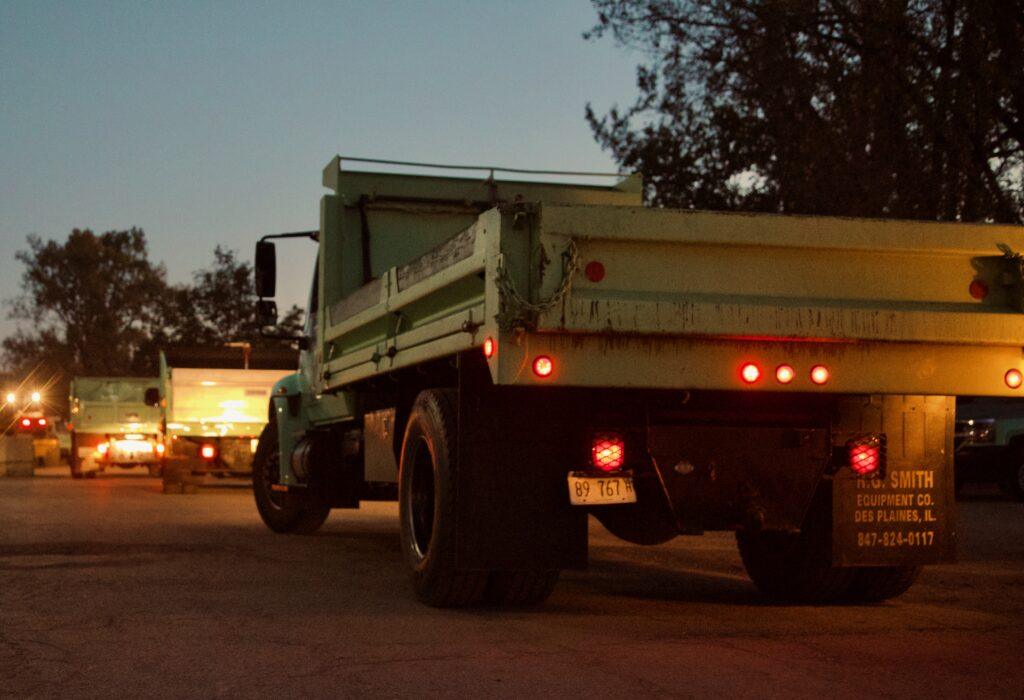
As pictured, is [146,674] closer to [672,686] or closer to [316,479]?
[672,686]

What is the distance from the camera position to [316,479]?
13398 millimetres

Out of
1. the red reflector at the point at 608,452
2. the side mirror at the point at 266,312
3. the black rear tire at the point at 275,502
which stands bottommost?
the black rear tire at the point at 275,502

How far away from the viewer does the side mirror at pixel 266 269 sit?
43.4ft

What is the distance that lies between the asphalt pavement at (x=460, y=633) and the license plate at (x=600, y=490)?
67 centimetres

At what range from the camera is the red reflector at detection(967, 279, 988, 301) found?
26.3ft

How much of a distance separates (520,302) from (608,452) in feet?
3.92

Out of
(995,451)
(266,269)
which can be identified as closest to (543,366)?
(266,269)

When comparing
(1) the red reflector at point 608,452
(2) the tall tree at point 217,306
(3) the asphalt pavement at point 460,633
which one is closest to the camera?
(3) the asphalt pavement at point 460,633

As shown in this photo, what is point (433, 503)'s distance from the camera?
901 centimetres

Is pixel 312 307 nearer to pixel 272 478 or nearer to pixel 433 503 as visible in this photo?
pixel 272 478

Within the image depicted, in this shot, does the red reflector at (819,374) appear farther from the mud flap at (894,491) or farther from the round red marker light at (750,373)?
the mud flap at (894,491)

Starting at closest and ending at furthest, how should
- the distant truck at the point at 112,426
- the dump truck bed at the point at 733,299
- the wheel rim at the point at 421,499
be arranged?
the dump truck bed at the point at 733,299 → the wheel rim at the point at 421,499 → the distant truck at the point at 112,426

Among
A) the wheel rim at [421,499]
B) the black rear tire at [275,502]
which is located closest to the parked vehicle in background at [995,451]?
the black rear tire at [275,502]

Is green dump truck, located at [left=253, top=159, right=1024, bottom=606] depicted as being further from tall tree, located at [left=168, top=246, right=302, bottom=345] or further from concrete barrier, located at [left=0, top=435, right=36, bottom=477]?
tall tree, located at [left=168, top=246, right=302, bottom=345]
